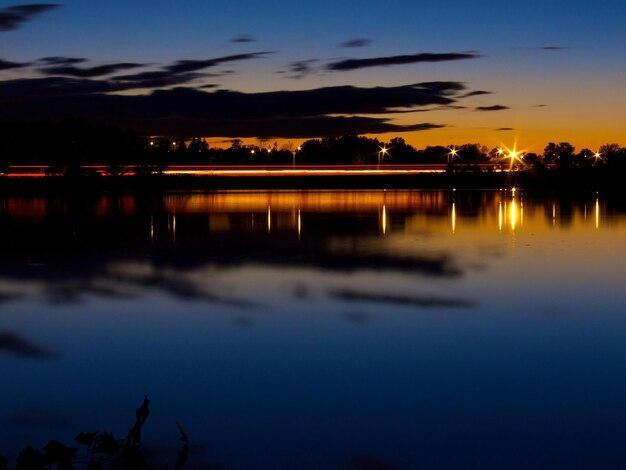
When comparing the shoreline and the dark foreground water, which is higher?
the shoreline

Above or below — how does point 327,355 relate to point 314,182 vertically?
below

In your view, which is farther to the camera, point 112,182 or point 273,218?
point 112,182

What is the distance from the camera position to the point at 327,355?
1176cm

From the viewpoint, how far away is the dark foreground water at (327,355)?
326 inches

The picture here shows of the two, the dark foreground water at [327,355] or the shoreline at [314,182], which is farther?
the shoreline at [314,182]

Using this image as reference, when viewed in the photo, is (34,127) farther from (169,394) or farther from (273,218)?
→ (169,394)

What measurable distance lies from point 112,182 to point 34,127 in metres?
32.6

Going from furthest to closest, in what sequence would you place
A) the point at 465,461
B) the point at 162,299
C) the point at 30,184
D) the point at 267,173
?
the point at 267,173 < the point at 30,184 < the point at 162,299 < the point at 465,461

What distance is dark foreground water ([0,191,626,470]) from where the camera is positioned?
8.27 meters

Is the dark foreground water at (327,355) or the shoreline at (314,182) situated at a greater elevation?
the shoreline at (314,182)

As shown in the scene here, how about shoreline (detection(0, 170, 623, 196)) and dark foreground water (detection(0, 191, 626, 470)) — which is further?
shoreline (detection(0, 170, 623, 196))

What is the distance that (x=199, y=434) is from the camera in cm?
846

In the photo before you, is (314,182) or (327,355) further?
(314,182)

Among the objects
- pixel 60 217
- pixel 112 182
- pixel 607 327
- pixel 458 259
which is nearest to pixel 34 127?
pixel 112 182
